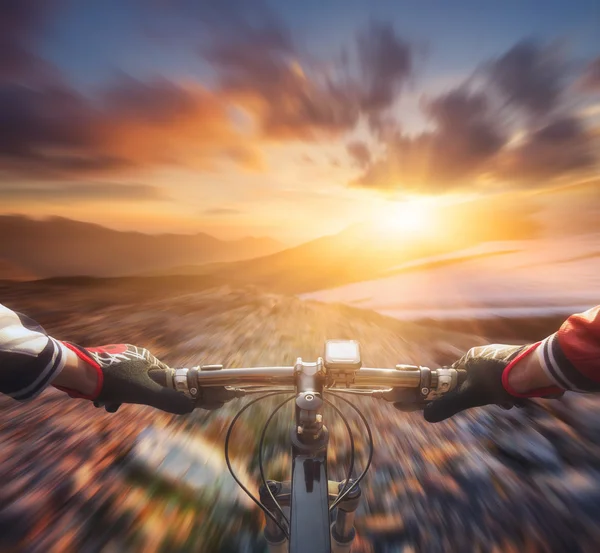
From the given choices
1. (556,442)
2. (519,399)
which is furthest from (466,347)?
(519,399)

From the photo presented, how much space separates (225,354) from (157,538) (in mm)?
2790

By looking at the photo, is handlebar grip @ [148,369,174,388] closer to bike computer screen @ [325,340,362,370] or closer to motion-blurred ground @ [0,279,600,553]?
bike computer screen @ [325,340,362,370]

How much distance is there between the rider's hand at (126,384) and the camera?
4.35 ft

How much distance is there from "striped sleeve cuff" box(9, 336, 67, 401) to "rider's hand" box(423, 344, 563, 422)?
1.43 meters

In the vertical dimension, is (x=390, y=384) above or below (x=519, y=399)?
above

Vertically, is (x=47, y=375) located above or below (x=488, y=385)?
above

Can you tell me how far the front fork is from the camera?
135 centimetres

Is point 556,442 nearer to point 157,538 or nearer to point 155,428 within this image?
point 157,538

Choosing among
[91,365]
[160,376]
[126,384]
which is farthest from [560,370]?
[91,365]

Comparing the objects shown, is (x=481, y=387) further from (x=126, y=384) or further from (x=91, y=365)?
(x=91, y=365)

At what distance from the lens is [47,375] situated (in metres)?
1.14

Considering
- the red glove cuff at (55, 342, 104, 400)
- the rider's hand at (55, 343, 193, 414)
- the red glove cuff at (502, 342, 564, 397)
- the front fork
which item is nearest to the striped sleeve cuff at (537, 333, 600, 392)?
the red glove cuff at (502, 342, 564, 397)

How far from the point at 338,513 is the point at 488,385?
913 mm

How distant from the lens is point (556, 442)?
8.76ft
